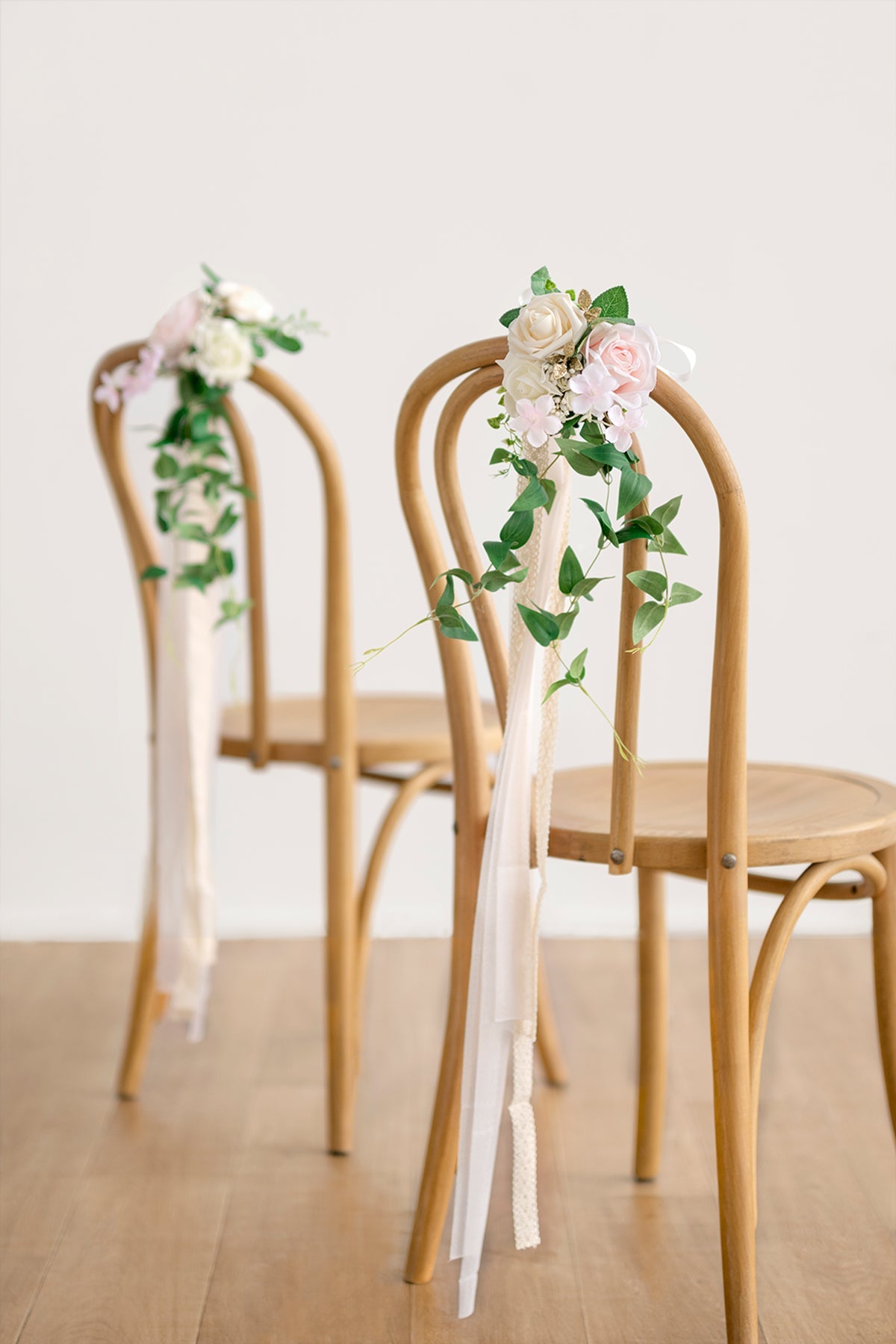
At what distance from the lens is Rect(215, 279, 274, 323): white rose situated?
1684 mm

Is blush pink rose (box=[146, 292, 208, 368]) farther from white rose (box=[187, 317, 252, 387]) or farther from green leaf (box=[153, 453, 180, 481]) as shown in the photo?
green leaf (box=[153, 453, 180, 481])

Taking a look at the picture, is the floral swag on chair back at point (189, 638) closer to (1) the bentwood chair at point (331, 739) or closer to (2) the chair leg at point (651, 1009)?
(1) the bentwood chair at point (331, 739)

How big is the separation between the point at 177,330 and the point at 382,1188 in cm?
103

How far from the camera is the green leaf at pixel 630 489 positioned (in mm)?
1122

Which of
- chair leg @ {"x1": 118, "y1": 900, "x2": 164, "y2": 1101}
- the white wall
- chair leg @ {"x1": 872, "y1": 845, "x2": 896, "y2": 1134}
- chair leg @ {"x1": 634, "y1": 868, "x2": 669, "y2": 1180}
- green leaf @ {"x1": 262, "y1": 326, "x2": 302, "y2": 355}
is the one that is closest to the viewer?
chair leg @ {"x1": 872, "y1": 845, "x2": 896, "y2": 1134}

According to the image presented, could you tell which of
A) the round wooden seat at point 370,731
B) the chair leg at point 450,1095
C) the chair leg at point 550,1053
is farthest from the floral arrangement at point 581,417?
the chair leg at point 550,1053

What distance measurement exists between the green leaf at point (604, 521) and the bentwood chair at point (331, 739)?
0.51m

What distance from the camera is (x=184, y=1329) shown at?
4.36 feet

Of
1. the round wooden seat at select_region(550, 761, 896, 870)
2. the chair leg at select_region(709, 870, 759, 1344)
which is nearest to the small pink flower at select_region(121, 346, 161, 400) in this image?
the round wooden seat at select_region(550, 761, 896, 870)

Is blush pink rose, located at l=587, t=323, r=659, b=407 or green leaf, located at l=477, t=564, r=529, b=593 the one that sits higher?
blush pink rose, located at l=587, t=323, r=659, b=407

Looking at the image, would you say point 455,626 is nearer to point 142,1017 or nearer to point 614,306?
point 614,306

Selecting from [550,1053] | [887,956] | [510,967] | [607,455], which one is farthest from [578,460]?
[550,1053]

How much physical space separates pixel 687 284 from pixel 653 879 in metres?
1.27

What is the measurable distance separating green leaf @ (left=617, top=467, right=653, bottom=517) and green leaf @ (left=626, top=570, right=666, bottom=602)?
59 mm
